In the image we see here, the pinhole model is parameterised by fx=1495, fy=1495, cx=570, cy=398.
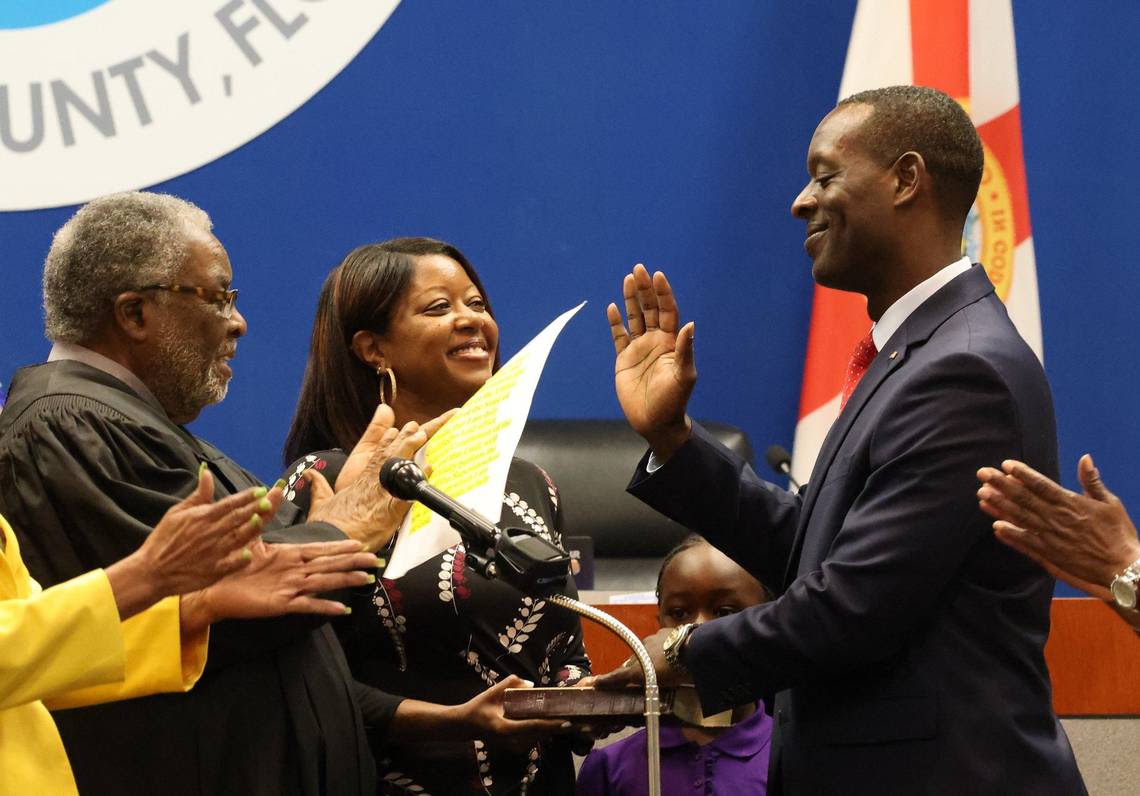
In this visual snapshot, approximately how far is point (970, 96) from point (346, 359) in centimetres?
267

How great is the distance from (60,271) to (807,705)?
51.1 inches

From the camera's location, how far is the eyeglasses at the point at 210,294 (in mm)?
2311

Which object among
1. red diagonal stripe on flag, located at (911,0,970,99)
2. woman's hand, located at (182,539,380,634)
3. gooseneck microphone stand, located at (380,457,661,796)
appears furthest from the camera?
red diagonal stripe on flag, located at (911,0,970,99)

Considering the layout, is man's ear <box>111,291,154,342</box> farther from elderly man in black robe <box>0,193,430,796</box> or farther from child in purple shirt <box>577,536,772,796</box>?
child in purple shirt <box>577,536,772,796</box>

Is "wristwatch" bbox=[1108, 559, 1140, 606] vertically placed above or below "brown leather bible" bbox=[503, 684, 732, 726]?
above

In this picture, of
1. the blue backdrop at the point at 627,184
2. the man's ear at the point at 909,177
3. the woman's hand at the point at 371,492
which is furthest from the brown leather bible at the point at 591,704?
the blue backdrop at the point at 627,184

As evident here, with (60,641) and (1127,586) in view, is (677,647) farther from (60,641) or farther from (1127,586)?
(60,641)

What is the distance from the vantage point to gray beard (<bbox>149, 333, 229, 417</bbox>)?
7.61 feet

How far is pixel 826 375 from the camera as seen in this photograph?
475 cm

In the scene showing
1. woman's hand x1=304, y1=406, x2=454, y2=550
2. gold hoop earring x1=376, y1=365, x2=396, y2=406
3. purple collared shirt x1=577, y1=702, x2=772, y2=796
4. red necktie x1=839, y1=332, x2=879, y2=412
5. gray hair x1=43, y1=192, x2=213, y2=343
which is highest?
gray hair x1=43, y1=192, x2=213, y2=343

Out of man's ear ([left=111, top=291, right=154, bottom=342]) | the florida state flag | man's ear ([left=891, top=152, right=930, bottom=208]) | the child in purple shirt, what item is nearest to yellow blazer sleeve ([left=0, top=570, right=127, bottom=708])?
man's ear ([left=111, top=291, right=154, bottom=342])

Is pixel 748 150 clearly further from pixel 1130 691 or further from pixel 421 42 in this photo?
pixel 1130 691

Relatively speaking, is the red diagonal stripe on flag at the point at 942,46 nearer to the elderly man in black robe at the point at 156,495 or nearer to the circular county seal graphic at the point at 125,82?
the circular county seal graphic at the point at 125,82

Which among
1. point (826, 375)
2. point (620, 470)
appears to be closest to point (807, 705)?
point (620, 470)
